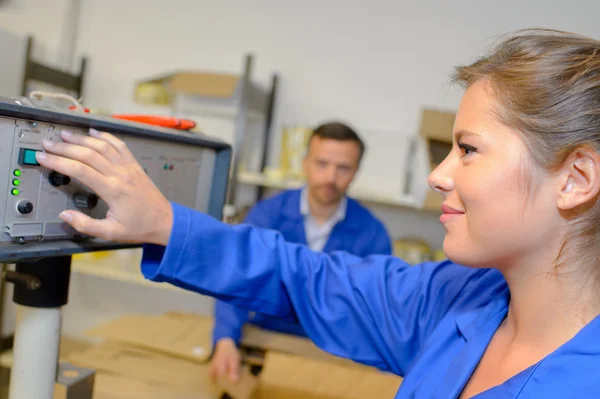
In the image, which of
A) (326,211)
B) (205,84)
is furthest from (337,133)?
(205,84)

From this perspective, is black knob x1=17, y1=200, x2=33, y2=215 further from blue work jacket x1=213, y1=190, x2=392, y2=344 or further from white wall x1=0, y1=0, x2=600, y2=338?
white wall x1=0, y1=0, x2=600, y2=338

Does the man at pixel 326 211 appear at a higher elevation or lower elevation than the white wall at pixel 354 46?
lower

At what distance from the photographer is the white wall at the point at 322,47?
227cm

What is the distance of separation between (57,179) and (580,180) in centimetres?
64

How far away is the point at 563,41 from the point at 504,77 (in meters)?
0.09

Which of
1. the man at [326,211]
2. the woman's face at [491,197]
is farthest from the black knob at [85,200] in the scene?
the man at [326,211]

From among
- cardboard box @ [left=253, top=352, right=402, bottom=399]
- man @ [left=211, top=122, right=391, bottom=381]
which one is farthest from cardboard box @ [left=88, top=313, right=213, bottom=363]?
cardboard box @ [left=253, top=352, right=402, bottom=399]

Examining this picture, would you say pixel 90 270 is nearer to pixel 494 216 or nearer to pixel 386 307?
pixel 386 307

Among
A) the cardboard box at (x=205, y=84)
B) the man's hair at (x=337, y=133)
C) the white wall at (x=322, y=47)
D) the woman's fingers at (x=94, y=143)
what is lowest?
the woman's fingers at (x=94, y=143)

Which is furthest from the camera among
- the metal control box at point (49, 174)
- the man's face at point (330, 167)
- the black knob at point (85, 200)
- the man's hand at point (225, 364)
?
the man's face at point (330, 167)

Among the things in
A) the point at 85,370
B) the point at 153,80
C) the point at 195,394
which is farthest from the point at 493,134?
the point at 153,80

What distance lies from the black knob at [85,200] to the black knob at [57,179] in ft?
0.10

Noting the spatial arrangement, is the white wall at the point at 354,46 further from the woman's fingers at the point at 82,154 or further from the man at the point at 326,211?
the woman's fingers at the point at 82,154

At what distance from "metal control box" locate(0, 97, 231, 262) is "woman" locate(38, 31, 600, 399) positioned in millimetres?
25
